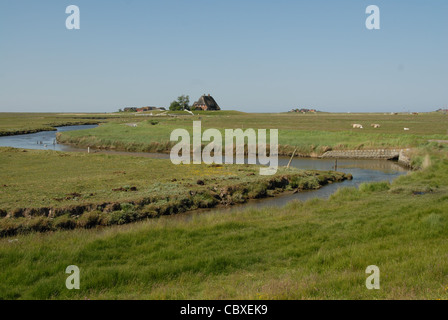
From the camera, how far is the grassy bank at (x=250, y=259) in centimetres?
727

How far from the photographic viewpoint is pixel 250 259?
970 centimetres

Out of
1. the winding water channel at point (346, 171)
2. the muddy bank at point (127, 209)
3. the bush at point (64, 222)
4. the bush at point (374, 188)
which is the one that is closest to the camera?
the muddy bank at point (127, 209)

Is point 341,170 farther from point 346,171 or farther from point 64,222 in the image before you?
point 64,222

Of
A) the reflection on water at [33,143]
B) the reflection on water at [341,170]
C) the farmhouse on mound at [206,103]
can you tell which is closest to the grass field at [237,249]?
the reflection on water at [341,170]

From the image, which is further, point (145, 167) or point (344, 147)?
point (344, 147)

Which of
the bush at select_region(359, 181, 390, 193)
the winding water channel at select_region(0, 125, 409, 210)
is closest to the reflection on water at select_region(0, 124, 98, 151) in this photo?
the winding water channel at select_region(0, 125, 409, 210)

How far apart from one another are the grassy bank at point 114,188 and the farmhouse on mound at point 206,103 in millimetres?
112899

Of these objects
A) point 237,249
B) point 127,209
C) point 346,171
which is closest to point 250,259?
point 237,249

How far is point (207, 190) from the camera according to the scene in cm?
2155

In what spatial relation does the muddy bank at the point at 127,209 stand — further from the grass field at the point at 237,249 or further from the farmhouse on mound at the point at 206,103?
the farmhouse on mound at the point at 206,103

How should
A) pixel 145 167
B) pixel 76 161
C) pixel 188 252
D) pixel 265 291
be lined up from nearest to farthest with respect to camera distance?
pixel 265 291 < pixel 188 252 < pixel 145 167 < pixel 76 161

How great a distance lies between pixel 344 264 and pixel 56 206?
1291 cm
